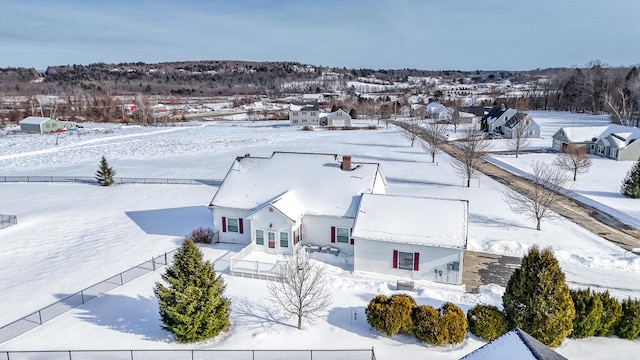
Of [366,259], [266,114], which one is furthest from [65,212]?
[266,114]

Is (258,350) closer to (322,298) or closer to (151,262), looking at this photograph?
(322,298)

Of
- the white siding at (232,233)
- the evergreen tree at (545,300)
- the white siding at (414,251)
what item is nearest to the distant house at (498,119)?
the white siding at (414,251)

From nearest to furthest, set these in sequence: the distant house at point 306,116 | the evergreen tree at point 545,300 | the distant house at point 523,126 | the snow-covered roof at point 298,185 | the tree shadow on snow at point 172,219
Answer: the evergreen tree at point 545,300
the snow-covered roof at point 298,185
the tree shadow on snow at point 172,219
the distant house at point 523,126
the distant house at point 306,116

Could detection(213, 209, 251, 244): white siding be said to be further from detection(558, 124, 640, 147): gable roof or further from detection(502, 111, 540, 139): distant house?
detection(502, 111, 540, 139): distant house

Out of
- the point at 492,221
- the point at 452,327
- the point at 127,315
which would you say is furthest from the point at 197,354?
the point at 492,221

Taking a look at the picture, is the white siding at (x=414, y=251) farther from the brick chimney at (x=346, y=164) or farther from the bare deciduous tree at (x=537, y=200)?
the bare deciduous tree at (x=537, y=200)
